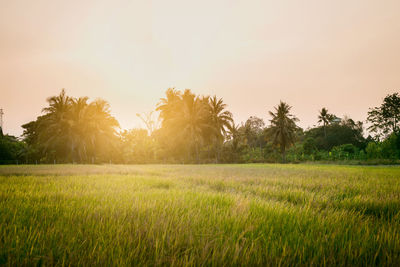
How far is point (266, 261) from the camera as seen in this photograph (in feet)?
3.26

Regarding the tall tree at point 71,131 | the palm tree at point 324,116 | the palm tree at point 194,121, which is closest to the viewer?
the tall tree at point 71,131

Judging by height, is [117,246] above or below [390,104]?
below

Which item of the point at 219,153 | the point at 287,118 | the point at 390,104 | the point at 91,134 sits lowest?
the point at 219,153

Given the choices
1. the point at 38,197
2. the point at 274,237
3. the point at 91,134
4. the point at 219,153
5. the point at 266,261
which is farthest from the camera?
the point at 219,153

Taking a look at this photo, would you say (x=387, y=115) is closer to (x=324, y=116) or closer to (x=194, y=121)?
(x=324, y=116)

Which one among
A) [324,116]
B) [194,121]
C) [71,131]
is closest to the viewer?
[71,131]

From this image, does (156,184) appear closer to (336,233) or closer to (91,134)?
(336,233)

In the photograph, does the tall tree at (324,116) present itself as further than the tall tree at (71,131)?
Yes

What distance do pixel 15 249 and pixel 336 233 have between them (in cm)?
211

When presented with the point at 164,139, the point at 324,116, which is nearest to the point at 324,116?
the point at 324,116

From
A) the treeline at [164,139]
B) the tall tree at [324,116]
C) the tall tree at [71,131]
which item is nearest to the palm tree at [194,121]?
the treeline at [164,139]

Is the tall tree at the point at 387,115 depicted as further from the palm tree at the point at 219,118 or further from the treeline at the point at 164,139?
the palm tree at the point at 219,118

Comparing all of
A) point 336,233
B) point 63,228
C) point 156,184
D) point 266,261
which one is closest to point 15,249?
point 63,228

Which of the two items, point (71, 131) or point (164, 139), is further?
point (164, 139)
